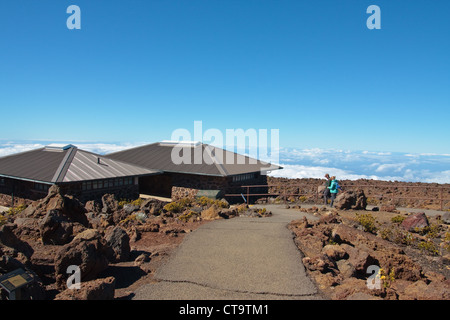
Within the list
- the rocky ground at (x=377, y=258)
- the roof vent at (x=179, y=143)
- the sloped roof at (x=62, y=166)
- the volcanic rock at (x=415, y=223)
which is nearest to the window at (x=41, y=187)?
the sloped roof at (x=62, y=166)

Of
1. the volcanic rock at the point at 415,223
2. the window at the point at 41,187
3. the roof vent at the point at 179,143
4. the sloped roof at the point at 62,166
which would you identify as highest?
the roof vent at the point at 179,143

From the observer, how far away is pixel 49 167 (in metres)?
16.6

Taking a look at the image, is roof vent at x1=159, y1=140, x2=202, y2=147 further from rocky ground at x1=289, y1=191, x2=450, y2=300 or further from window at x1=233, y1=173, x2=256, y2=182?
rocky ground at x1=289, y1=191, x2=450, y2=300

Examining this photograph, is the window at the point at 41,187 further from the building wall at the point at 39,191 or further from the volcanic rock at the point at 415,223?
the volcanic rock at the point at 415,223

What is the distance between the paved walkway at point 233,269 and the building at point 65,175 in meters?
9.13

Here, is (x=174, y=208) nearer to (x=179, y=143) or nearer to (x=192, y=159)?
(x=192, y=159)

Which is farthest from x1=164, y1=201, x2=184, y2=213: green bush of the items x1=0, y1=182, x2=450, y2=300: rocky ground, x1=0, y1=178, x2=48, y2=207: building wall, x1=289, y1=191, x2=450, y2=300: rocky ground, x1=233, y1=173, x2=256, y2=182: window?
x1=0, y1=178, x2=48, y2=207: building wall

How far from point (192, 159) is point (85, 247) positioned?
1535 cm

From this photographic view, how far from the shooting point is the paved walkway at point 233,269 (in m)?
5.34

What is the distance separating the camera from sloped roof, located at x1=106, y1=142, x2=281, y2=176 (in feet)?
63.8

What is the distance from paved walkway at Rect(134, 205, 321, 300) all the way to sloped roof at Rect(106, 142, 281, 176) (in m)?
9.89

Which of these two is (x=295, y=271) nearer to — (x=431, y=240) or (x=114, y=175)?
(x=431, y=240)

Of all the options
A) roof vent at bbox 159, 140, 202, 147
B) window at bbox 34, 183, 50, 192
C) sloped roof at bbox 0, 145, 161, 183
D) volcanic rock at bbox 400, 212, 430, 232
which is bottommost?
volcanic rock at bbox 400, 212, 430, 232
